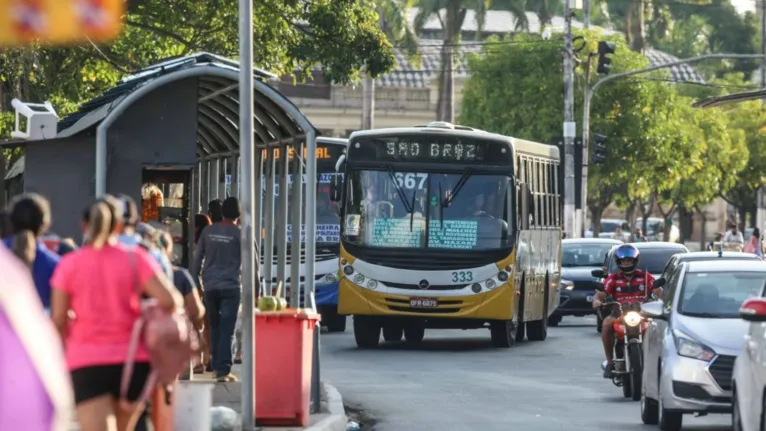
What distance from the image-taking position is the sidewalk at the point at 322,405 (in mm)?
12500

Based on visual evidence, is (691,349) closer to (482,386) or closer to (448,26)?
(482,386)

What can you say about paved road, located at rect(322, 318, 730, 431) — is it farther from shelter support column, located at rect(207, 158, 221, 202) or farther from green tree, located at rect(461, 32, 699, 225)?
green tree, located at rect(461, 32, 699, 225)

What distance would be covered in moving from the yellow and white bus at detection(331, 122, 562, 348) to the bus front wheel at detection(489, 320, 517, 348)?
0.60 metres

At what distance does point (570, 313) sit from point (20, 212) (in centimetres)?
2501

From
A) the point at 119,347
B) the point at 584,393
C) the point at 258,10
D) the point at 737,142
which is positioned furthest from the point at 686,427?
the point at 737,142

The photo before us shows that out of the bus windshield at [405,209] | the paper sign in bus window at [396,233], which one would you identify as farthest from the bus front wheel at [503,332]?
the paper sign in bus window at [396,233]

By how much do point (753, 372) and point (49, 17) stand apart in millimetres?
9112

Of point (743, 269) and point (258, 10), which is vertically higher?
point (258, 10)

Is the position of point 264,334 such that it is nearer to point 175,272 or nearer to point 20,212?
point 175,272

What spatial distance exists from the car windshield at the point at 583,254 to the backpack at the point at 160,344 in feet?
84.5

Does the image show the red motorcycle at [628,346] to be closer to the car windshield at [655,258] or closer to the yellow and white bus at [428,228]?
the yellow and white bus at [428,228]

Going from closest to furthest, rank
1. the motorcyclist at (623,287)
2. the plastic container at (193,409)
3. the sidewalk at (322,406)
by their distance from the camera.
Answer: the plastic container at (193,409), the sidewalk at (322,406), the motorcyclist at (623,287)

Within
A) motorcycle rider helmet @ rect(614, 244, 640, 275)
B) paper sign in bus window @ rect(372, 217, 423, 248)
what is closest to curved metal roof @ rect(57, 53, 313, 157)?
motorcycle rider helmet @ rect(614, 244, 640, 275)

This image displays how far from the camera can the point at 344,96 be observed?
6981 cm
